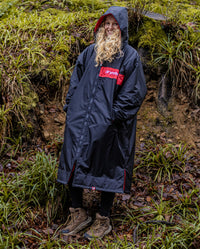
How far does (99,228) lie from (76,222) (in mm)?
303

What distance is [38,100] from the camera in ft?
16.7

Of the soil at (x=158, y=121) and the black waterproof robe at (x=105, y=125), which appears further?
the soil at (x=158, y=121)

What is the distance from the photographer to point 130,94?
3.25 meters

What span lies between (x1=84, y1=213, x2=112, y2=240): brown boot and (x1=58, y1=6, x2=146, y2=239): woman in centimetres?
1

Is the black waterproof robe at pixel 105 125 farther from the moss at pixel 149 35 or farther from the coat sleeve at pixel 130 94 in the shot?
the moss at pixel 149 35

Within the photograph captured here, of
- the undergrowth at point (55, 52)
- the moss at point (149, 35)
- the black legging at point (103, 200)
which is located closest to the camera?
the black legging at point (103, 200)

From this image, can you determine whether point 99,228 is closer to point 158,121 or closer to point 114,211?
point 114,211

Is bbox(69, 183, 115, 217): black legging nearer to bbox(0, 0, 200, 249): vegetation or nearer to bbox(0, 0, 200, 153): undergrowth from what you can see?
bbox(0, 0, 200, 249): vegetation

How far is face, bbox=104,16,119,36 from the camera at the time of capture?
3.42m

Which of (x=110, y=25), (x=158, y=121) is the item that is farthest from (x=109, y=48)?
(x=158, y=121)

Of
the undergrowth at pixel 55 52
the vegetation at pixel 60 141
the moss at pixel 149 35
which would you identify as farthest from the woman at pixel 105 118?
the moss at pixel 149 35

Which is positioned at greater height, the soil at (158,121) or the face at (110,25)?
the face at (110,25)

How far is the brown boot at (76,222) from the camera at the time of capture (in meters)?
3.53

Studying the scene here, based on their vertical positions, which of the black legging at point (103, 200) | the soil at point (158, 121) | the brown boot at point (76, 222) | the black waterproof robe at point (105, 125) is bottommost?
the brown boot at point (76, 222)
